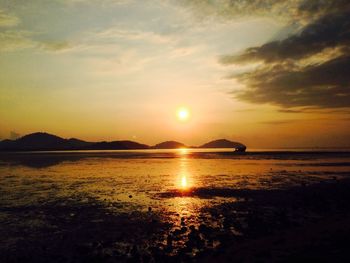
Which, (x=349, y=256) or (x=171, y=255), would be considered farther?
(x=171, y=255)

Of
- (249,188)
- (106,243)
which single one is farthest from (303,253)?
(249,188)

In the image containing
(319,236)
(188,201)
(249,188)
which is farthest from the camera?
(249,188)

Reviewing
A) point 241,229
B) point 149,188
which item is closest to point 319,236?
point 241,229

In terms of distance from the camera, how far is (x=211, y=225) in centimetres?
2131

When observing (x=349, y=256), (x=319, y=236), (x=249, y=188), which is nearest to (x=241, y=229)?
(x=319, y=236)

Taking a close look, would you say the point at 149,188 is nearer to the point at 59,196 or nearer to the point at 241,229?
the point at 59,196

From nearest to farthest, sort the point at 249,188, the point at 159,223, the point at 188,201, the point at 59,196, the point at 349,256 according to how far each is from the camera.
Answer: the point at 349,256 → the point at 159,223 → the point at 188,201 → the point at 59,196 → the point at 249,188

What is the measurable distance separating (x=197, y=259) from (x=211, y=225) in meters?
6.48

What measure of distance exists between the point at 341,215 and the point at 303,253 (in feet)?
36.4

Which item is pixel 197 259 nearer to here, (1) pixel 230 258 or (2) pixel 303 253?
(1) pixel 230 258

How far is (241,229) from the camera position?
20125 mm

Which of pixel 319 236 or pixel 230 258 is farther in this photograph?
pixel 319 236

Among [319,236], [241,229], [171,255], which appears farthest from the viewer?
[241,229]

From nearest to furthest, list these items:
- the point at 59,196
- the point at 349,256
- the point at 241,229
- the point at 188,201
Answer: the point at 349,256, the point at 241,229, the point at 188,201, the point at 59,196
